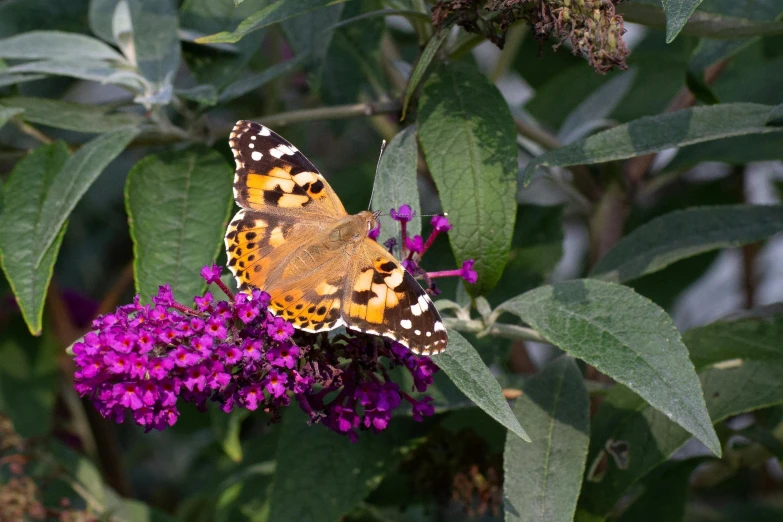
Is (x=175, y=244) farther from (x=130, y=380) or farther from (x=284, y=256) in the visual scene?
(x=130, y=380)

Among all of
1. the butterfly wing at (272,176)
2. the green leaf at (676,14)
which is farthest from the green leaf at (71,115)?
the green leaf at (676,14)

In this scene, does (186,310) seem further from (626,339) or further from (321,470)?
(626,339)

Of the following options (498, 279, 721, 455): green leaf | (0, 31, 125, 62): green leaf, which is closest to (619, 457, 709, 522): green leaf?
(498, 279, 721, 455): green leaf

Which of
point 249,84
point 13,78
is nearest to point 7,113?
point 13,78

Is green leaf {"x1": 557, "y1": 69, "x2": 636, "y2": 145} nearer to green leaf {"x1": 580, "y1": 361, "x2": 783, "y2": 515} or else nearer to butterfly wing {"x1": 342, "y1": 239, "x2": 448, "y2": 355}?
green leaf {"x1": 580, "y1": 361, "x2": 783, "y2": 515}

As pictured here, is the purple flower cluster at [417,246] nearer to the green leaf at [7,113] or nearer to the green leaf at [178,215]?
the green leaf at [178,215]

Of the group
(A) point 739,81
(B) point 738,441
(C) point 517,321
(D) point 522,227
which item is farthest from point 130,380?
(A) point 739,81
